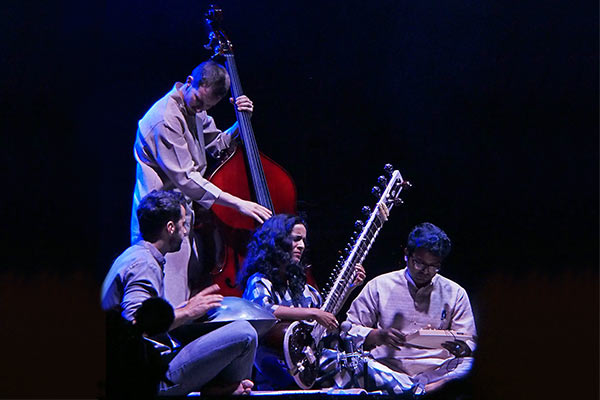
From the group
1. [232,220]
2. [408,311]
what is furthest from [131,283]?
[408,311]

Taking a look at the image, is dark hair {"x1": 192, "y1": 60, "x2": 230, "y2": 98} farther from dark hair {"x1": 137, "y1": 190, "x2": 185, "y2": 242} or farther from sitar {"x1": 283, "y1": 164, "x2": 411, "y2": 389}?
sitar {"x1": 283, "y1": 164, "x2": 411, "y2": 389}

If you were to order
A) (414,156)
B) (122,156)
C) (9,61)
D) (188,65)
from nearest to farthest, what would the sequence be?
(9,61)
(122,156)
(188,65)
(414,156)

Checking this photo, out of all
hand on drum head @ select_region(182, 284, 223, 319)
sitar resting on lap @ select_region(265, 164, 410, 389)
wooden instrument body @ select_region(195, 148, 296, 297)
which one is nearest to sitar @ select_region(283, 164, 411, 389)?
sitar resting on lap @ select_region(265, 164, 410, 389)

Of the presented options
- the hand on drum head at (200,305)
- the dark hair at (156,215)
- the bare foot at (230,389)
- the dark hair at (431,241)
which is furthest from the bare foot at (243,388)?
the dark hair at (431,241)

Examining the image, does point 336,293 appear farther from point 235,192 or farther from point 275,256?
point 235,192

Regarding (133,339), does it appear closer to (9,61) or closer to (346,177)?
(9,61)

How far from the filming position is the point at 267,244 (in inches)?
118

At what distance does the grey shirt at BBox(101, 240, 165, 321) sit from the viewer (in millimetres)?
2332

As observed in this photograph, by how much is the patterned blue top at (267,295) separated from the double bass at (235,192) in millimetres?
117

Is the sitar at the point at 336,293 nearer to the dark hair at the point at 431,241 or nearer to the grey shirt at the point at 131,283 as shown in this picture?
the dark hair at the point at 431,241

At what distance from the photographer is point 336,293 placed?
3.20m

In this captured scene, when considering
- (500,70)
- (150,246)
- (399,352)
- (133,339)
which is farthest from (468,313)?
(133,339)

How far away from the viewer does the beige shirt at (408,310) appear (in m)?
3.28

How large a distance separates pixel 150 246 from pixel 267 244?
1.94ft
